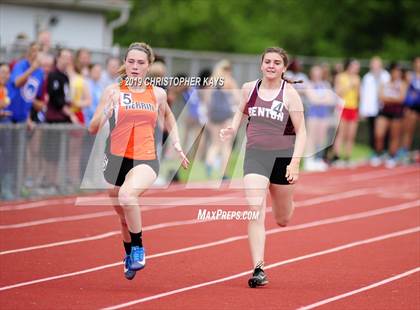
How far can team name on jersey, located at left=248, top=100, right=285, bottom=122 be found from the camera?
A: 912 cm

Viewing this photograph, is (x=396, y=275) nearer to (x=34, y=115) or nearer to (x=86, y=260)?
(x=86, y=260)

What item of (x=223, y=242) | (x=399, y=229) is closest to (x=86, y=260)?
(x=223, y=242)

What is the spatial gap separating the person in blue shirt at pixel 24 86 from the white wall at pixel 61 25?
1064 cm

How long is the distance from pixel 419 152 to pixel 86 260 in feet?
57.5

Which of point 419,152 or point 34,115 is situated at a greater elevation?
point 34,115

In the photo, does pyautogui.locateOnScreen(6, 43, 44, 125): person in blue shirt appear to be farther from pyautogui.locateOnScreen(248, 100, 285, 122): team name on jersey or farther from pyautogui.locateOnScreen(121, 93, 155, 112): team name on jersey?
pyautogui.locateOnScreen(248, 100, 285, 122): team name on jersey

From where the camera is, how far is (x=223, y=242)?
1193 centimetres

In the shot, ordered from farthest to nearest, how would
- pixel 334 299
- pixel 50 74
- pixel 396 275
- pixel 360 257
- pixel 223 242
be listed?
pixel 50 74
pixel 223 242
pixel 360 257
pixel 396 275
pixel 334 299

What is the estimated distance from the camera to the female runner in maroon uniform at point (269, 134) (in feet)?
29.8

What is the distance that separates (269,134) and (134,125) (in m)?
1.19

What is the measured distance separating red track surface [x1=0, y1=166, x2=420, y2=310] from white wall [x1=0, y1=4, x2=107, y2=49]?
11.6 metres

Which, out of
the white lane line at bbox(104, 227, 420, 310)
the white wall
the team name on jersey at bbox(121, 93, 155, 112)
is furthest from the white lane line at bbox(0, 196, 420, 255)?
the white wall
